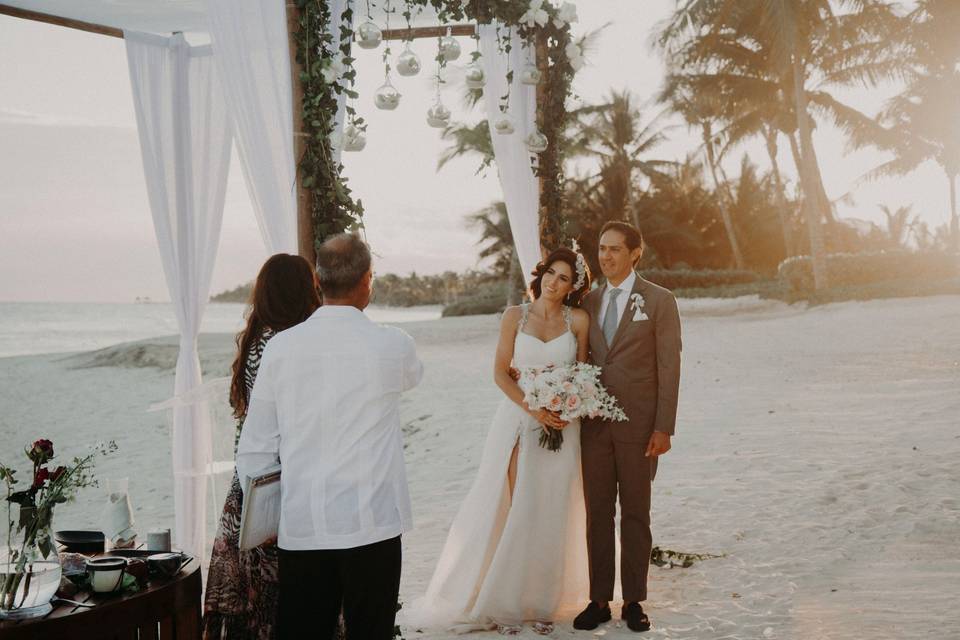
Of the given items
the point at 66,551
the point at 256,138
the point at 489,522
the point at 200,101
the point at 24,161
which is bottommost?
the point at 489,522

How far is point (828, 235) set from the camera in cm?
2994

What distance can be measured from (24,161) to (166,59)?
4445 centimetres

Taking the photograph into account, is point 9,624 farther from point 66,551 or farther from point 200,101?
point 200,101

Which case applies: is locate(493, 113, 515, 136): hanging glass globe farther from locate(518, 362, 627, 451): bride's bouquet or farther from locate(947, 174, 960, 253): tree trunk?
locate(947, 174, 960, 253): tree trunk

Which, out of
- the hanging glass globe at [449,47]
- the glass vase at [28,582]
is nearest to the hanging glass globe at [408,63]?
the hanging glass globe at [449,47]

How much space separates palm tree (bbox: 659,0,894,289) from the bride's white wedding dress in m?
19.2

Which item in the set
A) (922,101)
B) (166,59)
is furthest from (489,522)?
(922,101)

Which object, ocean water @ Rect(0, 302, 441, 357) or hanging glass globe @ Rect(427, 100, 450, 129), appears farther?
ocean water @ Rect(0, 302, 441, 357)

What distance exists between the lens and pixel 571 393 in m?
4.04

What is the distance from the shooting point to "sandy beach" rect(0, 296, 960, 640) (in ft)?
14.9

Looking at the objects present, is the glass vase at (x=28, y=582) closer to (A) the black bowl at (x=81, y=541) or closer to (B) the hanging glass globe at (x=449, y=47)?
(A) the black bowl at (x=81, y=541)

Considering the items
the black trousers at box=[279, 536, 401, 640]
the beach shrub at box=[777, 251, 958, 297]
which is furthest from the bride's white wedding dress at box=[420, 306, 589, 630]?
the beach shrub at box=[777, 251, 958, 297]

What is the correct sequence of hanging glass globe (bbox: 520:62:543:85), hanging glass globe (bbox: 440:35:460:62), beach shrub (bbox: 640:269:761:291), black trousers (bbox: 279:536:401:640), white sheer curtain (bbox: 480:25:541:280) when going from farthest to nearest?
beach shrub (bbox: 640:269:761:291), white sheer curtain (bbox: 480:25:541:280), hanging glass globe (bbox: 520:62:543:85), hanging glass globe (bbox: 440:35:460:62), black trousers (bbox: 279:536:401:640)

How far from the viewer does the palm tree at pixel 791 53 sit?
2223 centimetres
